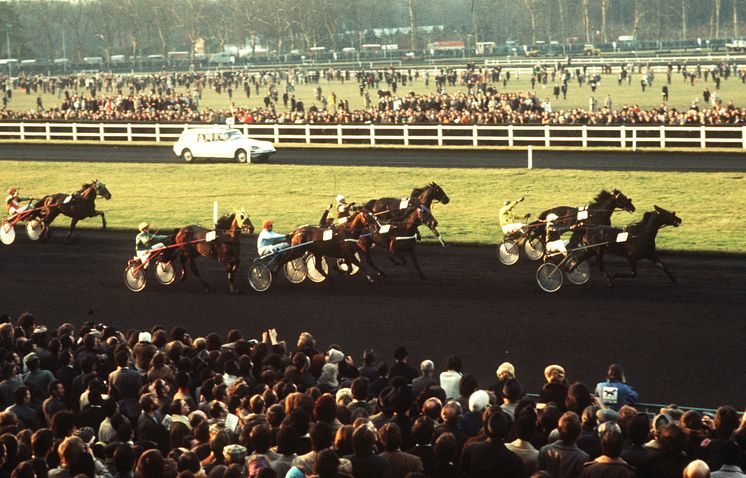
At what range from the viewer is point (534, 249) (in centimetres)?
2412

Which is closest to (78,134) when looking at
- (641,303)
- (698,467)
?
(641,303)

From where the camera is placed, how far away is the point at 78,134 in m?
55.2

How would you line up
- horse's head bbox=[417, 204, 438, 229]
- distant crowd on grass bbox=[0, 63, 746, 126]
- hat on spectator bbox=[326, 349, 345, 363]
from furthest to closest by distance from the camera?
1. distant crowd on grass bbox=[0, 63, 746, 126]
2. horse's head bbox=[417, 204, 438, 229]
3. hat on spectator bbox=[326, 349, 345, 363]

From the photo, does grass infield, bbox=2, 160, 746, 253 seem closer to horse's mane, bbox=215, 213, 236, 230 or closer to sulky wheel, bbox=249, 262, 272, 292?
sulky wheel, bbox=249, 262, 272, 292

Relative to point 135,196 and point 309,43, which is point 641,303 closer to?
point 135,196

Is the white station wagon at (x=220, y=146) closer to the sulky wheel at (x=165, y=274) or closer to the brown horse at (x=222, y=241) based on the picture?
the sulky wheel at (x=165, y=274)

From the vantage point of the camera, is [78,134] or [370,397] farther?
[78,134]

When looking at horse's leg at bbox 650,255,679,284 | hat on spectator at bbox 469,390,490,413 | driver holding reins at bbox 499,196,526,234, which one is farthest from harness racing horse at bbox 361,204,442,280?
hat on spectator at bbox 469,390,490,413

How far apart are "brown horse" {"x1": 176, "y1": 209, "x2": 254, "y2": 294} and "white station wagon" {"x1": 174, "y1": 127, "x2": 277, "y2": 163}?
22.7 m

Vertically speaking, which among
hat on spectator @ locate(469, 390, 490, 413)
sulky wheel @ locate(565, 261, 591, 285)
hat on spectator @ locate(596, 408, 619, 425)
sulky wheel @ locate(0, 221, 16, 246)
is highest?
hat on spectator @ locate(469, 390, 490, 413)

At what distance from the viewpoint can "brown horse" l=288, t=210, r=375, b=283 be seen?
21.6m

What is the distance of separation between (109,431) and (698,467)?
5.35m

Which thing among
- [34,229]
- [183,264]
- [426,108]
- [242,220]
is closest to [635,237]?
[242,220]

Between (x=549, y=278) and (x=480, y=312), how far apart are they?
1998mm
